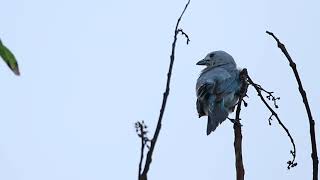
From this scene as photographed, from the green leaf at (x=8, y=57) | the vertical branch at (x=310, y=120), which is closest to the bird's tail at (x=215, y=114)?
the vertical branch at (x=310, y=120)

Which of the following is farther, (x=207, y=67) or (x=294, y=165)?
(x=207, y=67)

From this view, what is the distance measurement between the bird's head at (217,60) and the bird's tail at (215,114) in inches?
57.6

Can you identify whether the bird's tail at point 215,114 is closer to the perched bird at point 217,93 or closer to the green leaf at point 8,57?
the perched bird at point 217,93

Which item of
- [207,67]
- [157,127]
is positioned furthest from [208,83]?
[157,127]

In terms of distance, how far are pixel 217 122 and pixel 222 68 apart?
182cm

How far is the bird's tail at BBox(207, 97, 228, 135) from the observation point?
6.32 meters

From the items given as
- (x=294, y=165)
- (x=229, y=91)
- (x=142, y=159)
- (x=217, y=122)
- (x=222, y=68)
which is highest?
(x=222, y=68)

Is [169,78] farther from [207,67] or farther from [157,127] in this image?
[207,67]

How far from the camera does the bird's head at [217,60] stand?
28.5ft

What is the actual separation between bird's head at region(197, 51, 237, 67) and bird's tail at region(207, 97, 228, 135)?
146cm

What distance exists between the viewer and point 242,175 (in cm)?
206

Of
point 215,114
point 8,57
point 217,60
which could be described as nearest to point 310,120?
point 8,57

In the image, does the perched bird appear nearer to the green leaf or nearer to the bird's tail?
the bird's tail

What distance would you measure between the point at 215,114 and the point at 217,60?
2089mm
